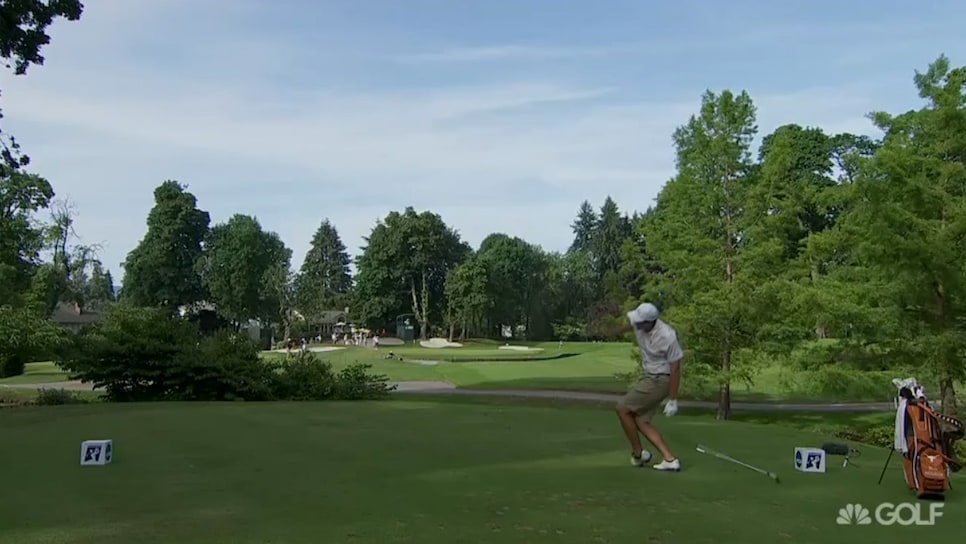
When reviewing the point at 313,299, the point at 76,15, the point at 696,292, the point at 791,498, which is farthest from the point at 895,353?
the point at 313,299

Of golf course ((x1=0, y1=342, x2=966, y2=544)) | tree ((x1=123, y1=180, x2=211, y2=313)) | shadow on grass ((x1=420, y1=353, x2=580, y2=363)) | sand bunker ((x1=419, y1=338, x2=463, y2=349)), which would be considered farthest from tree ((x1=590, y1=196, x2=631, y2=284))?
golf course ((x1=0, y1=342, x2=966, y2=544))

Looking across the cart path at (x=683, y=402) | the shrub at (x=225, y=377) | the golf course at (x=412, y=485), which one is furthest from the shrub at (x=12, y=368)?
the golf course at (x=412, y=485)

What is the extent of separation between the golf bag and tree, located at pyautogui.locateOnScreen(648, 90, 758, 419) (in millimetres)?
16169

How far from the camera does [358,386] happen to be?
73.8ft

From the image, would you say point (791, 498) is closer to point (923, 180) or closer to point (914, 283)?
point (914, 283)

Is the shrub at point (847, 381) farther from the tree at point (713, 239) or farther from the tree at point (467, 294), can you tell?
the tree at point (467, 294)

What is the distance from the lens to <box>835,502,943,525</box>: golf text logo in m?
6.36

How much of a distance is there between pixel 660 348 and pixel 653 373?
273 mm

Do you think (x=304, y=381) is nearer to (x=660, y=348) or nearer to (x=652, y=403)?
(x=652, y=403)

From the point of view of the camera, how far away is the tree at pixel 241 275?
95.1m

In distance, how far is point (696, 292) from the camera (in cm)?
2447

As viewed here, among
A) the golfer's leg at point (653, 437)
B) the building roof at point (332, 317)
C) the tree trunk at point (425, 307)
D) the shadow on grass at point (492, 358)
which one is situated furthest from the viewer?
the building roof at point (332, 317)

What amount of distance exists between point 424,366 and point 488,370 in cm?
509

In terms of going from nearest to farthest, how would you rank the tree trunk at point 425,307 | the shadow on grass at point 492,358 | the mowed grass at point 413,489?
the mowed grass at point 413,489, the shadow on grass at point 492,358, the tree trunk at point 425,307
